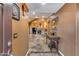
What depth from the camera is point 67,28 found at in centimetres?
145

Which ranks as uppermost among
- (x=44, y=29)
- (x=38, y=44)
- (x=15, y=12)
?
(x=15, y=12)

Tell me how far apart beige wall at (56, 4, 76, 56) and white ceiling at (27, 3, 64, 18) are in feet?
0.23

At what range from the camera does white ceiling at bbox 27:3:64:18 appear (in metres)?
1.38

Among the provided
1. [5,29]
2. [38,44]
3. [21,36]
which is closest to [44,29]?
[38,44]

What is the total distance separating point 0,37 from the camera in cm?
123

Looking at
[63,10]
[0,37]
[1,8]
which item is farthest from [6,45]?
[63,10]

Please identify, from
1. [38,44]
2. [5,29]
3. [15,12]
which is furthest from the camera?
[38,44]

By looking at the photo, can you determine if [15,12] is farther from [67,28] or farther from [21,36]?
[67,28]

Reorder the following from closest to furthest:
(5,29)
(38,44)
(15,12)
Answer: (5,29), (15,12), (38,44)

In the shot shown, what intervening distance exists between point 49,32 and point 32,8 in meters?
0.34

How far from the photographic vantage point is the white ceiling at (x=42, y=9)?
4.52ft

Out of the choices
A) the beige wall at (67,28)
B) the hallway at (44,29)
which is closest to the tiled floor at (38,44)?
the hallway at (44,29)

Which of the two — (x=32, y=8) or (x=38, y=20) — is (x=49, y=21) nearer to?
(x=38, y=20)

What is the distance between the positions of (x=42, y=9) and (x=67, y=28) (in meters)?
0.34
